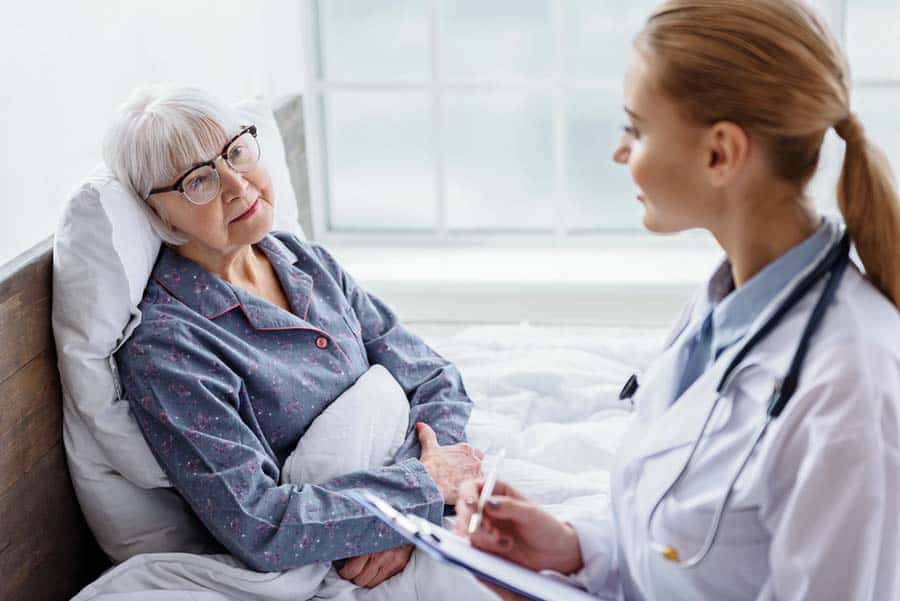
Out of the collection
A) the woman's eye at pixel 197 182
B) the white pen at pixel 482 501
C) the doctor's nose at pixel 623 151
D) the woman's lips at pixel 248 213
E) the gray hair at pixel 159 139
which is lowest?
the white pen at pixel 482 501

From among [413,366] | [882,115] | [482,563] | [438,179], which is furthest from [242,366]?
[882,115]

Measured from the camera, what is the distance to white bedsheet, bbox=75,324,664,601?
1724 millimetres

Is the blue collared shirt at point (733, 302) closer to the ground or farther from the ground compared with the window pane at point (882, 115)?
farther from the ground

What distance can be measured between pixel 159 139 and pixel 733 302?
38.1 inches

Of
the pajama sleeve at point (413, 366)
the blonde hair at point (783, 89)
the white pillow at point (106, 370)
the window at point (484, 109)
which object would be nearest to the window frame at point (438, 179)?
the window at point (484, 109)

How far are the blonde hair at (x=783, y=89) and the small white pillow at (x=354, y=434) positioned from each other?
2.89ft

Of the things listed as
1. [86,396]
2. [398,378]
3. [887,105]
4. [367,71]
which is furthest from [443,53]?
[86,396]

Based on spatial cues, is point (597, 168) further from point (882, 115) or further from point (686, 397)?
point (686, 397)

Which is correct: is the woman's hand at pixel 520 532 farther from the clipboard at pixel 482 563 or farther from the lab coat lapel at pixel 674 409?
the lab coat lapel at pixel 674 409

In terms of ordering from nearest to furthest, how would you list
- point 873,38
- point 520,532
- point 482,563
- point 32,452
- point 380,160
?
point 482,563 < point 520,532 < point 32,452 < point 873,38 < point 380,160

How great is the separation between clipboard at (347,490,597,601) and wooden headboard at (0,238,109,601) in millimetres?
608

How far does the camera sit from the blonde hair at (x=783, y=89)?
1.21 metres

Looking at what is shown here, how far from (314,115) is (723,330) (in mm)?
2249

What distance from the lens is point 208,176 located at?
6.23 ft
